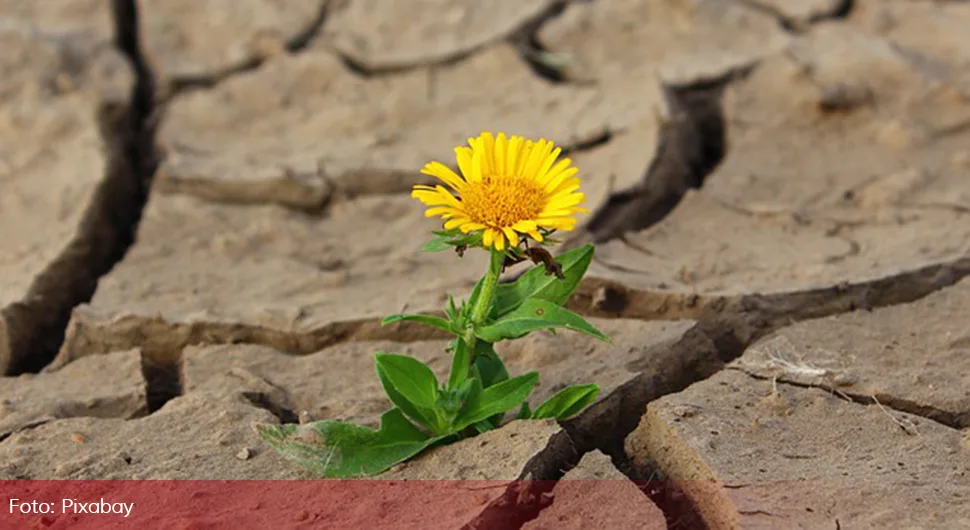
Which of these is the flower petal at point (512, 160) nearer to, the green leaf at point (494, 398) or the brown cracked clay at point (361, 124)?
the green leaf at point (494, 398)

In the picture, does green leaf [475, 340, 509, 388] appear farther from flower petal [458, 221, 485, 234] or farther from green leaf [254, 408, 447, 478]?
flower petal [458, 221, 485, 234]

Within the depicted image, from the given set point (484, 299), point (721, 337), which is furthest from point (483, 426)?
point (721, 337)

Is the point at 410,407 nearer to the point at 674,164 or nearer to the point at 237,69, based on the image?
the point at 674,164

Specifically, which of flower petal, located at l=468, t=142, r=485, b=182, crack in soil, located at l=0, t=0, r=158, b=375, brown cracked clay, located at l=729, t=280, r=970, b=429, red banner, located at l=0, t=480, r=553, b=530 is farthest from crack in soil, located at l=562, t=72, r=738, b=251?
crack in soil, located at l=0, t=0, r=158, b=375

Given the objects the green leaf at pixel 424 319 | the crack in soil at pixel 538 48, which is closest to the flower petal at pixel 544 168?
the green leaf at pixel 424 319

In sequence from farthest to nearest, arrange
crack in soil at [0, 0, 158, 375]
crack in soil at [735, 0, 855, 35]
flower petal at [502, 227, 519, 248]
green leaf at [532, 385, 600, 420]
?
crack in soil at [735, 0, 855, 35] → crack in soil at [0, 0, 158, 375] → green leaf at [532, 385, 600, 420] → flower petal at [502, 227, 519, 248]

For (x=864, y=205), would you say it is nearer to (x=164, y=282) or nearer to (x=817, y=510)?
(x=817, y=510)
